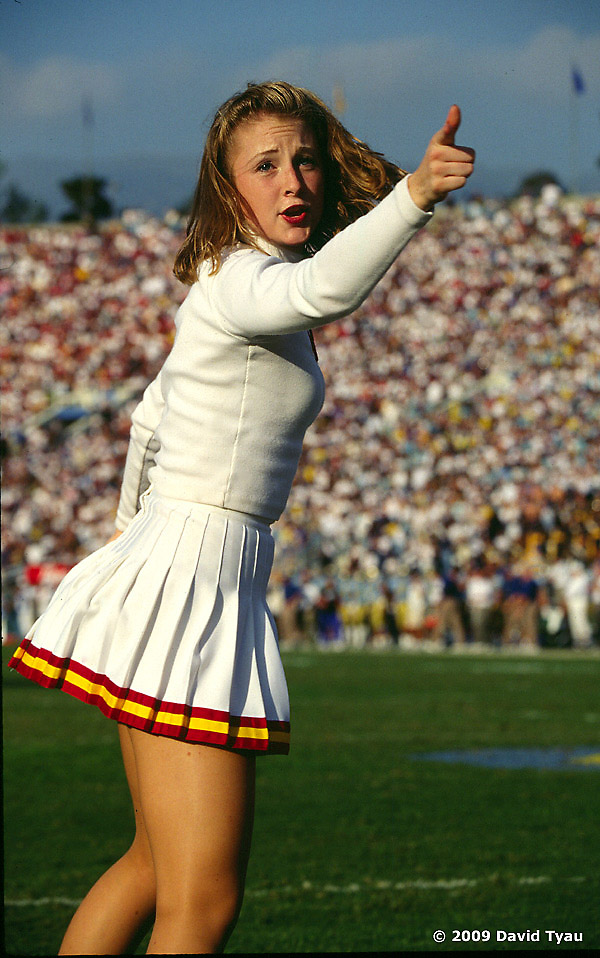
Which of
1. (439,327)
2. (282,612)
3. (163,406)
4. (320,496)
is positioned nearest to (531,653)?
(282,612)

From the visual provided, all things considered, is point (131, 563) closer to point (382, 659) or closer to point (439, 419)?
point (382, 659)

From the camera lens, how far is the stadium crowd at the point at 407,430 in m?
21.6

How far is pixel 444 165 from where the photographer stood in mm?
1875

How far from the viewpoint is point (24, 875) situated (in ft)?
15.8

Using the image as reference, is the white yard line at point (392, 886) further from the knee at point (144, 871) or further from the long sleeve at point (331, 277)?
the long sleeve at point (331, 277)

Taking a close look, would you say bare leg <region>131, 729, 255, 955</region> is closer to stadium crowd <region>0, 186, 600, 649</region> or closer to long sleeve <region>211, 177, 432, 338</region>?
long sleeve <region>211, 177, 432, 338</region>

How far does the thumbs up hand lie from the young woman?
24mm

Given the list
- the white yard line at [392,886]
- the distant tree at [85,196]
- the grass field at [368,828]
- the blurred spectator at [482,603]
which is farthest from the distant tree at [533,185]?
the white yard line at [392,886]

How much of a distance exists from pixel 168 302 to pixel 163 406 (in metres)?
28.0

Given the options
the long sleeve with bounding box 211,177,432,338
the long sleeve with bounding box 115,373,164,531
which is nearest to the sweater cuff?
the long sleeve with bounding box 211,177,432,338

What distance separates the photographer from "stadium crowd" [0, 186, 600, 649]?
21578 mm

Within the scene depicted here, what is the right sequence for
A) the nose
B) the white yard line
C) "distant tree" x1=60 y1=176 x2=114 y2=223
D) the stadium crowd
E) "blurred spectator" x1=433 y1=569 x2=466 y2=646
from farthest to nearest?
"distant tree" x1=60 y1=176 x2=114 y2=223 < the stadium crowd < "blurred spectator" x1=433 y1=569 x2=466 y2=646 < the white yard line < the nose

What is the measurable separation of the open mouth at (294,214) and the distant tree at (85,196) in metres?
44.6

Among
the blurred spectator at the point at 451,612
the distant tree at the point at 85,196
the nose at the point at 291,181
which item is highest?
the distant tree at the point at 85,196
